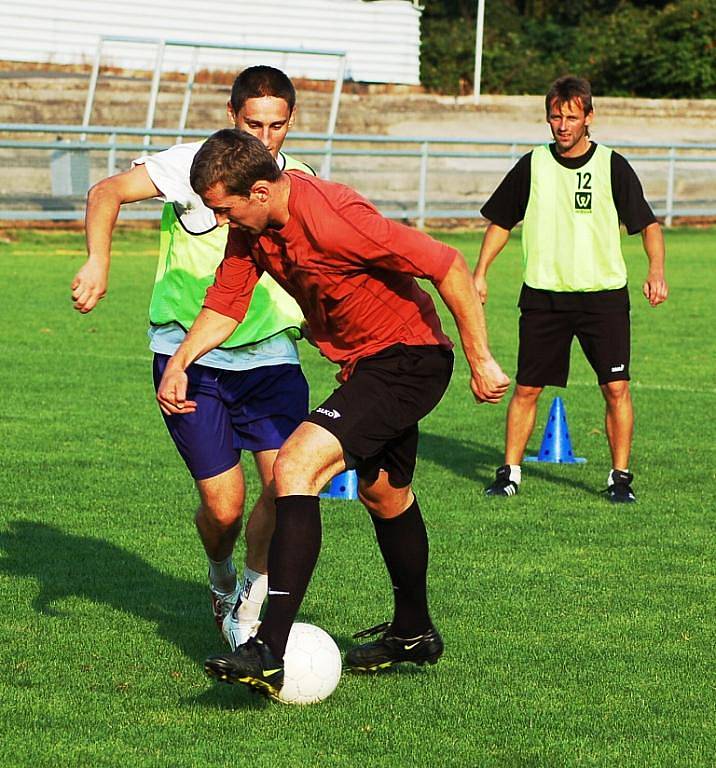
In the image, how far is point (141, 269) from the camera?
69.8ft

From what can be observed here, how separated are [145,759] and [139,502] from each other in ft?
12.6

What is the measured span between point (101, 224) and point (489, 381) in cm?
142

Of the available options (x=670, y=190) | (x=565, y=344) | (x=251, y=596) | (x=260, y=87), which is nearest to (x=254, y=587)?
(x=251, y=596)

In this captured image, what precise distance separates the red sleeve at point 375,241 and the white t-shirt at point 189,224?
762 mm

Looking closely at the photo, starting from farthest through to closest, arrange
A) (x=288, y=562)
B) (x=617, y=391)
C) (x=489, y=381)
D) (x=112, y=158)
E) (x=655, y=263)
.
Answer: (x=112, y=158), (x=655, y=263), (x=617, y=391), (x=489, y=381), (x=288, y=562)

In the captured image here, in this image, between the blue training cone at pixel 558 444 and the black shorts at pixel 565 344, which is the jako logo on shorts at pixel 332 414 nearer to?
the black shorts at pixel 565 344

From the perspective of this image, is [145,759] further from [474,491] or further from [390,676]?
[474,491]

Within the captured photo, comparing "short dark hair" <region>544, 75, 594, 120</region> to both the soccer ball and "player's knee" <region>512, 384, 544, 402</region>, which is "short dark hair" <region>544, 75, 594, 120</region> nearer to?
"player's knee" <region>512, 384, 544, 402</region>

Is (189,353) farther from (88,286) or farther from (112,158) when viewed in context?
(112,158)

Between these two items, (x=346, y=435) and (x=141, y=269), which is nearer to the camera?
(x=346, y=435)

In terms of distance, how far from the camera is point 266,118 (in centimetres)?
542

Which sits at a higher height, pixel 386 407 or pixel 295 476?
pixel 386 407

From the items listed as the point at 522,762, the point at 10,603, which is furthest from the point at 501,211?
the point at 522,762

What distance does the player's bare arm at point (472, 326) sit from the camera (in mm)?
4863
